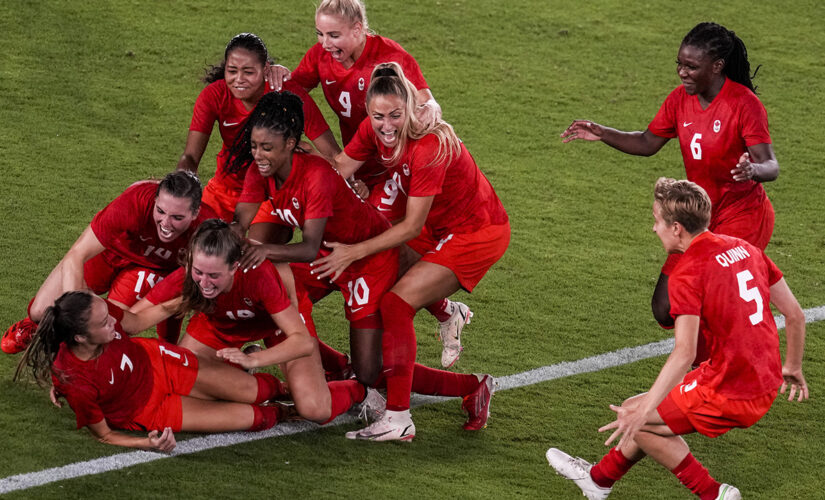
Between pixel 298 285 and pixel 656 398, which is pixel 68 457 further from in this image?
pixel 656 398

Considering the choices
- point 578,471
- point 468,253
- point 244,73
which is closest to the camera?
point 578,471

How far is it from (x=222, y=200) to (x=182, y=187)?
102 cm

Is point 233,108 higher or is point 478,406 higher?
point 233,108

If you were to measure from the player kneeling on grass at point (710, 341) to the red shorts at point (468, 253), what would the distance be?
111cm

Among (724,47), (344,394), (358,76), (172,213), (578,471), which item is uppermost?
(724,47)

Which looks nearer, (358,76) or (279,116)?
(279,116)

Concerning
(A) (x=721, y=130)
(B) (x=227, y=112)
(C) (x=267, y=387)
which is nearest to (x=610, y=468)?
(C) (x=267, y=387)

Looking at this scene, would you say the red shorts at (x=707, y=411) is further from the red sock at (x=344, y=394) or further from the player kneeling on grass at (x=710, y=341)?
the red sock at (x=344, y=394)

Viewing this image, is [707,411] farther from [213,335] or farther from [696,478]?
[213,335]

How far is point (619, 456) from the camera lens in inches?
191

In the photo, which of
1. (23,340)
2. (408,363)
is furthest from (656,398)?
(23,340)

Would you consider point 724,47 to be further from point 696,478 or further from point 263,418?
point 263,418

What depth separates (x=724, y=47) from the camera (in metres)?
5.74

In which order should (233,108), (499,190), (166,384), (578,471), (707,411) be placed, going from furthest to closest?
(499,190) < (233,108) < (166,384) < (578,471) < (707,411)
